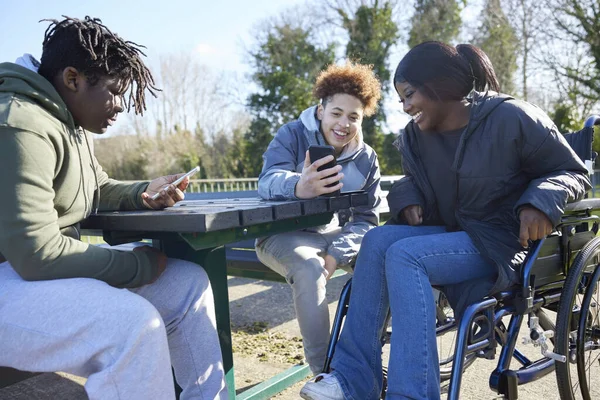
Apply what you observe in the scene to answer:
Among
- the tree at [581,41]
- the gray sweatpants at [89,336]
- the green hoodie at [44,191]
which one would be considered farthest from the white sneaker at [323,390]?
the tree at [581,41]

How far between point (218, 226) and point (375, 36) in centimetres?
2028

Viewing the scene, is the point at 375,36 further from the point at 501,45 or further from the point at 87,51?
the point at 87,51

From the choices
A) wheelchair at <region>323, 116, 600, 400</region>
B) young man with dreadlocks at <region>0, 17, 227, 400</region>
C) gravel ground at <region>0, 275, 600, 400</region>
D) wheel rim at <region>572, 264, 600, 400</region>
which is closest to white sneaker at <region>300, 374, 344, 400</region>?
wheelchair at <region>323, 116, 600, 400</region>

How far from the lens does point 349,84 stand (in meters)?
2.73

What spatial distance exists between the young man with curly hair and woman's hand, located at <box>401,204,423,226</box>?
31 centimetres

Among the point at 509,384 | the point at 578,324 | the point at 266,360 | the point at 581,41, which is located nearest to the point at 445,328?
the point at 509,384

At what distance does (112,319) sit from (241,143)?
21.4 m

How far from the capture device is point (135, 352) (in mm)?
1402

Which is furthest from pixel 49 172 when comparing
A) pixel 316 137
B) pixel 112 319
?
pixel 316 137

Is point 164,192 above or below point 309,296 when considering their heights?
above

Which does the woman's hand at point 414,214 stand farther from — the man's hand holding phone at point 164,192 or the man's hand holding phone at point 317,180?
the man's hand holding phone at point 164,192

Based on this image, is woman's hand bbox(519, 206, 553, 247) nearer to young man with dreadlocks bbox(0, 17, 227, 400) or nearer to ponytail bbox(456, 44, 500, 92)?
ponytail bbox(456, 44, 500, 92)

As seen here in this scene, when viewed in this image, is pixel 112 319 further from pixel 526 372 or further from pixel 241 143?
pixel 241 143

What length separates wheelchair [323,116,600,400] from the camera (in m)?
1.80
